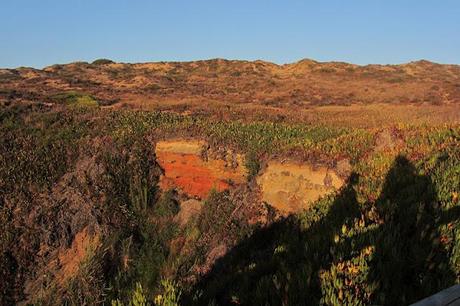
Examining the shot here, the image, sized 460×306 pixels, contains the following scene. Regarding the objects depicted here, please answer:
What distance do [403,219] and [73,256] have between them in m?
10.1

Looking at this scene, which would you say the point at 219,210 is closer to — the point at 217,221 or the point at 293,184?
the point at 217,221

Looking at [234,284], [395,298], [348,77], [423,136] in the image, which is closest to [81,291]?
[234,284]

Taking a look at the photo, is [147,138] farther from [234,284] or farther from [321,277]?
[321,277]

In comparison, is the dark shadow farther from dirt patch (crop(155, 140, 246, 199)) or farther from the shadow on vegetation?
dirt patch (crop(155, 140, 246, 199))

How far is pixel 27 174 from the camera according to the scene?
15.0 metres

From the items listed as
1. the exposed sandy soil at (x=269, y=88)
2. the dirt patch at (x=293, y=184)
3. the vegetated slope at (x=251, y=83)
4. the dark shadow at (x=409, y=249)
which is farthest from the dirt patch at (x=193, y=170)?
the vegetated slope at (x=251, y=83)

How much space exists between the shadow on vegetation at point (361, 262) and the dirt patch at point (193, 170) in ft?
22.7

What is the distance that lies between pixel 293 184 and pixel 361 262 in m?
7.08

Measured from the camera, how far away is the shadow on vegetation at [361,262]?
436cm

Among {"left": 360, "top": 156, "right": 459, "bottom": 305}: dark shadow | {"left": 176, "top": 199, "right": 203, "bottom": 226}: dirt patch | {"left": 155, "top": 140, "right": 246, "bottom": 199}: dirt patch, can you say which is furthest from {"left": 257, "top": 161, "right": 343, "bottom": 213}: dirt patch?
{"left": 360, "top": 156, "right": 459, "bottom": 305}: dark shadow

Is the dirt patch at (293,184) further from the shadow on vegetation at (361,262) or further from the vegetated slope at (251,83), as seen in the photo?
the vegetated slope at (251,83)

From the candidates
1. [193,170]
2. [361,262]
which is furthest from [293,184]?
[361,262]

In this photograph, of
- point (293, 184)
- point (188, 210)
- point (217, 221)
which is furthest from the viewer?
point (188, 210)

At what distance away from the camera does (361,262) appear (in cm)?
452
